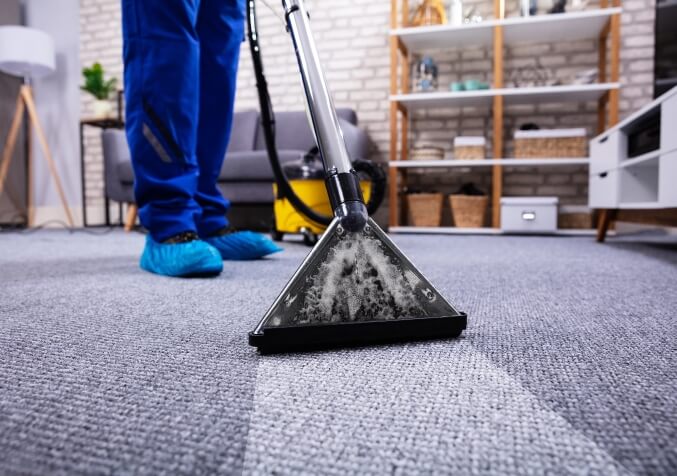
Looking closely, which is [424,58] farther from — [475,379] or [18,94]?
[18,94]

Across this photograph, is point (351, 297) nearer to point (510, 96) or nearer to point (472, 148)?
point (472, 148)

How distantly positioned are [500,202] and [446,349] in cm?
223

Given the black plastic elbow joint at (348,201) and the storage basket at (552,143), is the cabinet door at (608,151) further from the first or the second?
the black plastic elbow joint at (348,201)

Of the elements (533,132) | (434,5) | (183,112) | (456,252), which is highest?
(434,5)

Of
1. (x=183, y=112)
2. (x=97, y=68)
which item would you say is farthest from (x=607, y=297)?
(x=97, y=68)

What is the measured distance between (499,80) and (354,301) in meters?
2.49

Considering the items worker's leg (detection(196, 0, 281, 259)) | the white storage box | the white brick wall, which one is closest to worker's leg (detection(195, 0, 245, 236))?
worker's leg (detection(196, 0, 281, 259))

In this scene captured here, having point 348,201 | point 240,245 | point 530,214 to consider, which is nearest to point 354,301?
point 348,201

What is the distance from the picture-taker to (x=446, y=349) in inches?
19.0

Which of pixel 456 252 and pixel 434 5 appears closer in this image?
pixel 456 252

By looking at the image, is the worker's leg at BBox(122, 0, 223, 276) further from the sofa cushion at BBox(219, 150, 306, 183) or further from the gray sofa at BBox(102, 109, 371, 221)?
the sofa cushion at BBox(219, 150, 306, 183)

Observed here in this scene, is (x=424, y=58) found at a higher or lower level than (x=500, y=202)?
higher

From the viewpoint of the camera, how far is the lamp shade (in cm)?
321

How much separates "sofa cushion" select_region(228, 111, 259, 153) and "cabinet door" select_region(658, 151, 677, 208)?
240 cm
